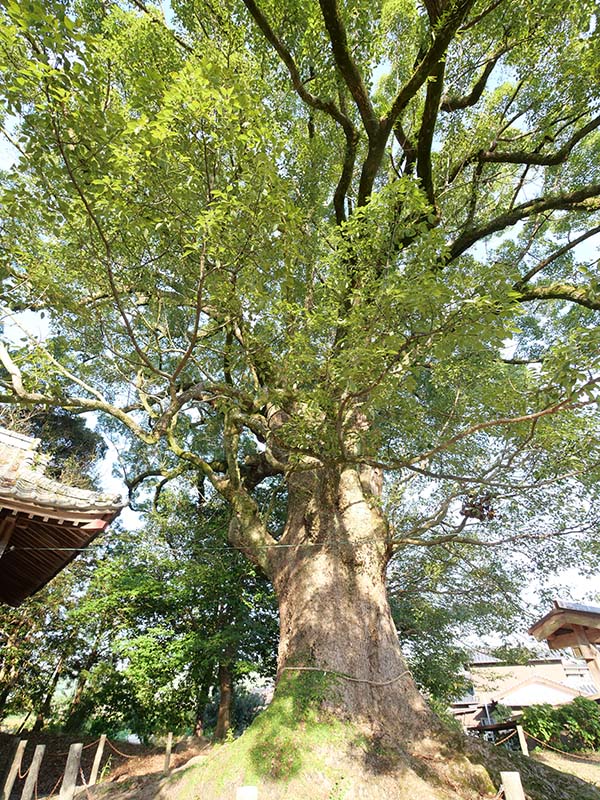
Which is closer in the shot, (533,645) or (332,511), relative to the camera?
(332,511)

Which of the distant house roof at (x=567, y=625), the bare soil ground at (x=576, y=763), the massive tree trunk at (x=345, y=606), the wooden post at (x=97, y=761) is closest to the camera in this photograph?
the massive tree trunk at (x=345, y=606)

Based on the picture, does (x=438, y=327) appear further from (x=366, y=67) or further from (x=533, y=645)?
(x=533, y=645)

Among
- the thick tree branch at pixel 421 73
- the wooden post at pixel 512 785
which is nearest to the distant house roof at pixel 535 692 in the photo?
the wooden post at pixel 512 785

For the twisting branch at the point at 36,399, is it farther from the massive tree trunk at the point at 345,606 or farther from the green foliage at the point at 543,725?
the green foliage at the point at 543,725

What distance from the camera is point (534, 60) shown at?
6352mm

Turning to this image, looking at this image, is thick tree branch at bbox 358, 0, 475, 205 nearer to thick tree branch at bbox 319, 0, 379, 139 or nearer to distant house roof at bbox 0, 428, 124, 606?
thick tree branch at bbox 319, 0, 379, 139

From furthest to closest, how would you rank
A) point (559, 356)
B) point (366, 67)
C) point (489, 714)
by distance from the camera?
point (489, 714) < point (366, 67) < point (559, 356)

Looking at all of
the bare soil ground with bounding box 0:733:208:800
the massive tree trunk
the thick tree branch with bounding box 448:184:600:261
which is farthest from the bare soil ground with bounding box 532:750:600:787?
the thick tree branch with bounding box 448:184:600:261

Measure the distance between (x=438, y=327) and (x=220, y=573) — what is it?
858cm

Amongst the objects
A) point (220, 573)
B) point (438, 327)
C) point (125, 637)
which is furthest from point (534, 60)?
point (125, 637)

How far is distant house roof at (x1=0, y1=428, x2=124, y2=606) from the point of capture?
151 inches

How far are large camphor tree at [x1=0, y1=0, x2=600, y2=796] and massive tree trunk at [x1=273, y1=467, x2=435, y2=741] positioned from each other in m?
0.03

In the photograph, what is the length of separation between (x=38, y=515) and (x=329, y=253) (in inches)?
180

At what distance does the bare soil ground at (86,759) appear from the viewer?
880 cm
